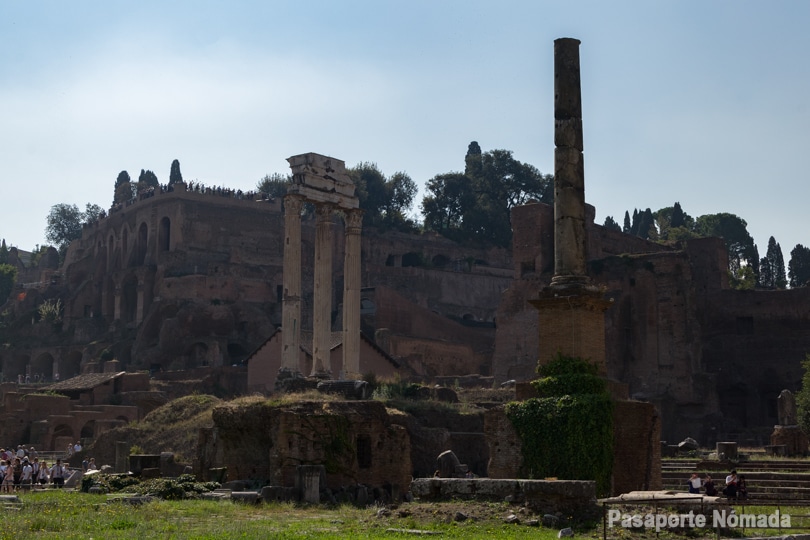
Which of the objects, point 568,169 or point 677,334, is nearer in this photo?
point 568,169

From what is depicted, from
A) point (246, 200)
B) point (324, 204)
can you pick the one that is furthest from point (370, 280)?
point (324, 204)

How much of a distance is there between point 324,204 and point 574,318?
1968cm

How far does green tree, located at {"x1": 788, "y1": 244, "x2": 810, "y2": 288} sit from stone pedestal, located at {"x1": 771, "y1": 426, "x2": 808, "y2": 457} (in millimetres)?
48387

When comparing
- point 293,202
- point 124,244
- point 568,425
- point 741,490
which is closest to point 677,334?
point 293,202

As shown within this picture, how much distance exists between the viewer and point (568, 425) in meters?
17.6

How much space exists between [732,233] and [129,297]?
150 feet

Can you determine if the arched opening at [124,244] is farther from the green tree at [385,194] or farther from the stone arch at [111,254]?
the green tree at [385,194]

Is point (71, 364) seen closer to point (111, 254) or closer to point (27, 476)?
point (111, 254)

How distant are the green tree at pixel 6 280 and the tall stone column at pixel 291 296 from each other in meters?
66.4

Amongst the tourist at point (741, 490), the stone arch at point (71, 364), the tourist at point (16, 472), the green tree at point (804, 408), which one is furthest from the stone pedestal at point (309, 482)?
the stone arch at point (71, 364)

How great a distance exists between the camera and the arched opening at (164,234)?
70938 millimetres

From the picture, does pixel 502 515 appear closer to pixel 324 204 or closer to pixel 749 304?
pixel 324 204

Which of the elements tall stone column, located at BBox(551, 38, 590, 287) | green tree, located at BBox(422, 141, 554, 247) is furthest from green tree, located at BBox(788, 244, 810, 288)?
tall stone column, located at BBox(551, 38, 590, 287)

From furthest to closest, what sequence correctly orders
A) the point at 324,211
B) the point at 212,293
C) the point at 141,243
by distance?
the point at 141,243 → the point at 212,293 → the point at 324,211
